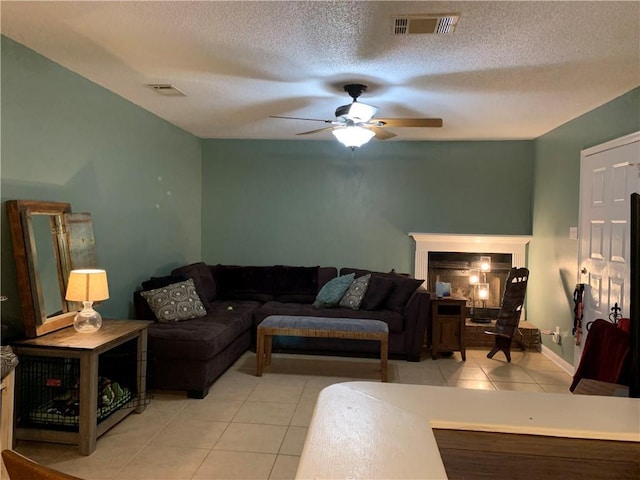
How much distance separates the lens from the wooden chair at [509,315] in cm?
462

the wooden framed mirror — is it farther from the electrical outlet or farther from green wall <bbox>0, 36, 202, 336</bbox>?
the electrical outlet

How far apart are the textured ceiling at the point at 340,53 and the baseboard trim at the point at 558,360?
8.06 feet

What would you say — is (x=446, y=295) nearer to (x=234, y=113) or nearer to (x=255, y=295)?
(x=255, y=295)

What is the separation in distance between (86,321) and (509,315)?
3.91m

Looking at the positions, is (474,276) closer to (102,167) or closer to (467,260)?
(467,260)

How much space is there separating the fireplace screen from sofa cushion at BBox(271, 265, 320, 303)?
156cm

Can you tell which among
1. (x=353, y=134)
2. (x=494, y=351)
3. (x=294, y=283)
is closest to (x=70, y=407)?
(x=353, y=134)

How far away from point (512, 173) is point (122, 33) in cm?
477

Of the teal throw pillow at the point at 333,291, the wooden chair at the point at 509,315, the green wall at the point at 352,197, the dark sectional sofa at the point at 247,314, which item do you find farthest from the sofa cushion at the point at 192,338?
the wooden chair at the point at 509,315

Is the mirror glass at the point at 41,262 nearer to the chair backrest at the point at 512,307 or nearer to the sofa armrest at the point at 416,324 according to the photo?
the sofa armrest at the point at 416,324

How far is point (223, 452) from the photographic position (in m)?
2.76

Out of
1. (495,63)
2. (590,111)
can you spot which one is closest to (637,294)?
(495,63)

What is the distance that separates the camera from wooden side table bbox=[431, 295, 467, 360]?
15.7ft

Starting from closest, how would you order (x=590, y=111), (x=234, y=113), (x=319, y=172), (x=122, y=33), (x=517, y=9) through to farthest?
(x=517, y=9), (x=122, y=33), (x=590, y=111), (x=234, y=113), (x=319, y=172)
